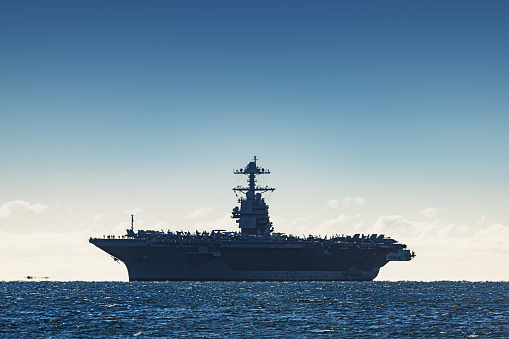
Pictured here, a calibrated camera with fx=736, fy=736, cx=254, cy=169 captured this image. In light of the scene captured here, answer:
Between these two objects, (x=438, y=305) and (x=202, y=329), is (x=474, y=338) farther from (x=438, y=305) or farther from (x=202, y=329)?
(x=438, y=305)

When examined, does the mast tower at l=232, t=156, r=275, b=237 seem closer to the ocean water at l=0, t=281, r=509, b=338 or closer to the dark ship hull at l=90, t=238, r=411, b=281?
the dark ship hull at l=90, t=238, r=411, b=281

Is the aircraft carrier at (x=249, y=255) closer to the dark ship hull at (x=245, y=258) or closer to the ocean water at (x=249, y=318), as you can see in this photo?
the dark ship hull at (x=245, y=258)

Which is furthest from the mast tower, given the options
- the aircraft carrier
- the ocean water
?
the ocean water

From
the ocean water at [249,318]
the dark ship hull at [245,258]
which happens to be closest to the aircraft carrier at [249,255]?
the dark ship hull at [245,258]

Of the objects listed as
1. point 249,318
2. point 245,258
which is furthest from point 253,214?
point 249,318

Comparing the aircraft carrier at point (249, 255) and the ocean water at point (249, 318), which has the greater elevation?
the aircraft carrier at point (249, 255)

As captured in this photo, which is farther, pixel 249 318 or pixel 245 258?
pixel 245 258

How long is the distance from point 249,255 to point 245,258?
72 centimetres

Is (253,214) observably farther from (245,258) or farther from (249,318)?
(249,318)

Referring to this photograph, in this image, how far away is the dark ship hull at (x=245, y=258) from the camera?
82875 millimetres

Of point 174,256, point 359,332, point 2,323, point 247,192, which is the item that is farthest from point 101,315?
point 247,192

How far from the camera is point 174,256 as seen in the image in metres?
83.8

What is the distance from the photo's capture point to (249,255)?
8544 centimetres

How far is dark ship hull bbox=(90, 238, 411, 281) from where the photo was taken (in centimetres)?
8288
